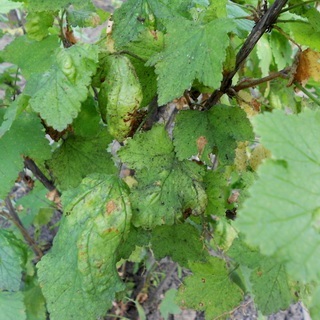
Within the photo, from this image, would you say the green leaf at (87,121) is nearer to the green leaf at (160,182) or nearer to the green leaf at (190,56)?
the green leaf at (160,182)

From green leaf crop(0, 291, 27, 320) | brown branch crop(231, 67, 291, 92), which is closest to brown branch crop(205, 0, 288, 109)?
brown branch crop(231, 67, 291, 92)

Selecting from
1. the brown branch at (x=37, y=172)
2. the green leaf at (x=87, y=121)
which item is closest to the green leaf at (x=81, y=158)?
the green leaf at (x=87, y=121)

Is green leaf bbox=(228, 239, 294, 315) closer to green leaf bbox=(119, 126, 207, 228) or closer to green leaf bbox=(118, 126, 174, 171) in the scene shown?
green leaf bbox=(119, 126, 207, 228)

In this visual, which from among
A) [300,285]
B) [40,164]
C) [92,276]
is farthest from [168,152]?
[40,164]

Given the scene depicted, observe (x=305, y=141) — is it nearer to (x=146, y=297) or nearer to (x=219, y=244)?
(x=219, y=244)

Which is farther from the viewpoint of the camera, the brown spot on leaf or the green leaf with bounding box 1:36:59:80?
the green leaf with bounding box 1:36:59:80

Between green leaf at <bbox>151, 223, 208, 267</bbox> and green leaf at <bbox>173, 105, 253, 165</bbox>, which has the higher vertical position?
green leaf at <bbox>173, 105, 253, 165</bbox>

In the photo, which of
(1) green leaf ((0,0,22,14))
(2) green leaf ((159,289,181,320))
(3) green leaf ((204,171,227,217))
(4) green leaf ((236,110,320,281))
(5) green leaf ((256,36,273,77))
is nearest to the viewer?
(4) green leaf ((236,110,320,281))
